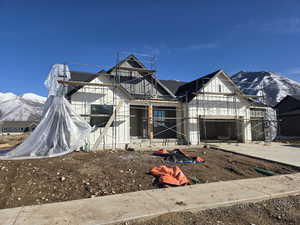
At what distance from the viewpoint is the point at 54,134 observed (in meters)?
8.03

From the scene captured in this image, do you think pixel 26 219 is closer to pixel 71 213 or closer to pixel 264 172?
pixel 71 213

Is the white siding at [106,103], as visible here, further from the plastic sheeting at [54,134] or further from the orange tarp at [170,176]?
the orange tarp at [170,176]

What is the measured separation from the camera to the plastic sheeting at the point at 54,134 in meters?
7.36

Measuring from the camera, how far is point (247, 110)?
51.4ft

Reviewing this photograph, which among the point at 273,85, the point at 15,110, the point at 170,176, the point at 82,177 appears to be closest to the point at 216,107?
the point at 170,176

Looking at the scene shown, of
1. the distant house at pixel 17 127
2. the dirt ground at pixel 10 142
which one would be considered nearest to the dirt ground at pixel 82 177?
the dirt ground at pixel 10 142

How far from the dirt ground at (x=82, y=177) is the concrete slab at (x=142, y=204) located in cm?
51

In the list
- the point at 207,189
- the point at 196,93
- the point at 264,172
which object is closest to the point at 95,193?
the point at 207,189

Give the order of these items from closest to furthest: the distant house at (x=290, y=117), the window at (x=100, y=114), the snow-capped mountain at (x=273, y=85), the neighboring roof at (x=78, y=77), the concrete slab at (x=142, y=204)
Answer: the concrete slab at (x=142, y=204)
the neighboring roof at (x=78, y=77)
the window at (x=100, y=114)
the distant house at (x=290, y=117)
the snow-capped mountain at (x=273, y=85)

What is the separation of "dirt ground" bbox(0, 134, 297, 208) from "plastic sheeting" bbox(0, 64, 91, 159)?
2.94 ft

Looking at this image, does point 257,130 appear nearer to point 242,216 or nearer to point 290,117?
point 290,117

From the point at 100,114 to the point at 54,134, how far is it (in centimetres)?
390

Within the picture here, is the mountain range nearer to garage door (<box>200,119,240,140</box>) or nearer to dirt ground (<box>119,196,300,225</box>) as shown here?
garage door (<box>200,119,240,140</box>)

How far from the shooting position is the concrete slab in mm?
2939
